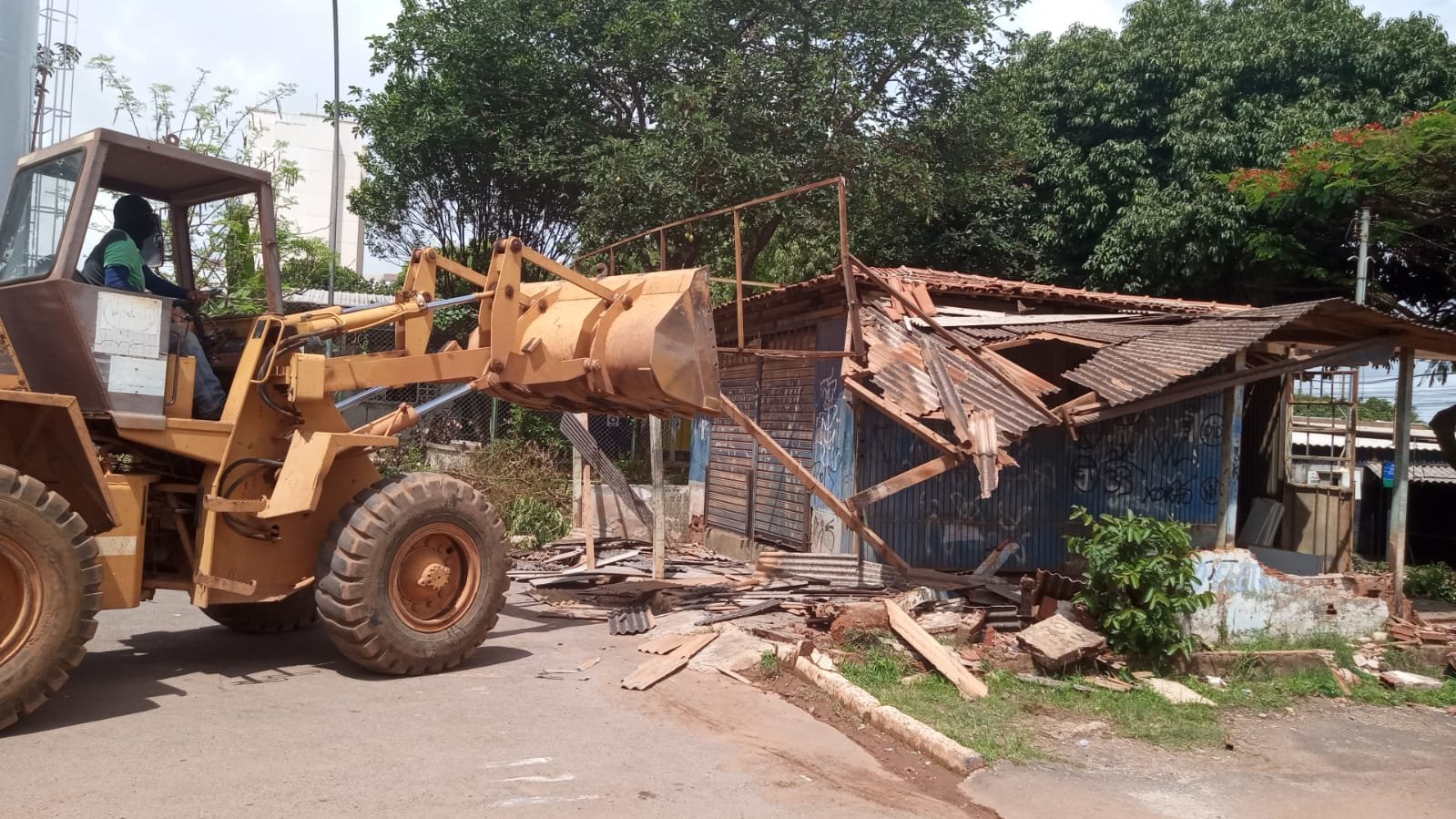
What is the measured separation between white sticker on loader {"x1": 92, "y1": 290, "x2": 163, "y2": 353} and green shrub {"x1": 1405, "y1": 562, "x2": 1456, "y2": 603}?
13625 mm

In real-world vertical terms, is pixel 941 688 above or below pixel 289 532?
below

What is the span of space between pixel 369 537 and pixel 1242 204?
52.5ft

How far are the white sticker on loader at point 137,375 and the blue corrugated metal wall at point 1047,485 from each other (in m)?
6.55

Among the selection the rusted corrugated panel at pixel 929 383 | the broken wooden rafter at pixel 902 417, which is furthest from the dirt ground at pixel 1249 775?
the rusted corrugated panel at pixel 929 383

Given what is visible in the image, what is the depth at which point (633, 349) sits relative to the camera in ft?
25.7

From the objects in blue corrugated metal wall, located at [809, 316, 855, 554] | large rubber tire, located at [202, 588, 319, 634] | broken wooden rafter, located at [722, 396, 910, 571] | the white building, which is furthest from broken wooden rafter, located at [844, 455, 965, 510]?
the white building

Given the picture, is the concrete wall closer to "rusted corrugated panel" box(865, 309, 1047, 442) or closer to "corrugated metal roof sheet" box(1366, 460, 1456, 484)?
"rusted corrugated panel" box(865, 309, 1047, 442)

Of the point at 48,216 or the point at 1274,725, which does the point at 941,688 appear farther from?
the point at 48,216

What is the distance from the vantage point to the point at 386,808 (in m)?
4.95

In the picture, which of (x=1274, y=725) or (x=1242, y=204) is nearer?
(x=1274, y=725)

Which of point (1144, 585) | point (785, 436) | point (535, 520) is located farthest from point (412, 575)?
point (535, 520)

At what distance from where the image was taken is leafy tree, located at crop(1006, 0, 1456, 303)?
18078 millimetres

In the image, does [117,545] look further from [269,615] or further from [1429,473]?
[1429,473]

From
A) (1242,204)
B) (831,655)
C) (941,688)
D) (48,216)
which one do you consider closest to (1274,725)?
(941,688)
